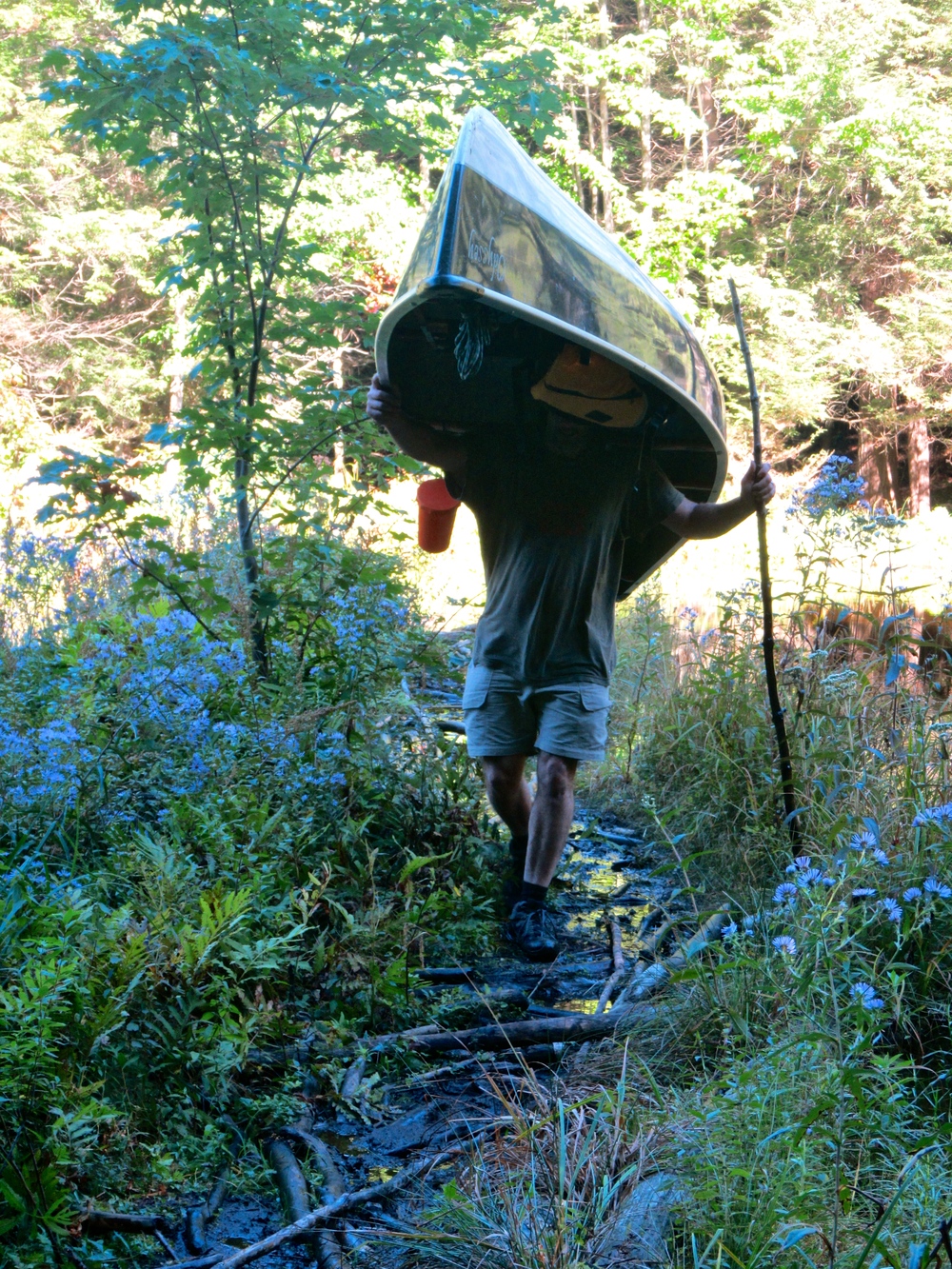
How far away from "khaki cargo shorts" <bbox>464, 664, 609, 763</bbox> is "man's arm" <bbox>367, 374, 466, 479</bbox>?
75 centimetres

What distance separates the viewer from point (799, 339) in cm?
2041

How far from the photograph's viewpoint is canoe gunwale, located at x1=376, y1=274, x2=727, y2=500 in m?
3.28

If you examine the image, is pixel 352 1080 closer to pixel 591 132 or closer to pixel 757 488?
pixel 757 488

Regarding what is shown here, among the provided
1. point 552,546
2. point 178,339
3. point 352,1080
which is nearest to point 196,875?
point 352,1080

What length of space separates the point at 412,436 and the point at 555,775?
1298 millimetres

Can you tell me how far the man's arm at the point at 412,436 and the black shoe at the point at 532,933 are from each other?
1.55m

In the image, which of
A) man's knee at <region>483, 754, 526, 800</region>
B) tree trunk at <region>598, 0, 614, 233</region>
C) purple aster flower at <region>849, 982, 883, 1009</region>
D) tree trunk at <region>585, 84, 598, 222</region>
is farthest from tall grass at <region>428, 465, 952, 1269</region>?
tree trunk at <region>585, 84, 598, 222</region>

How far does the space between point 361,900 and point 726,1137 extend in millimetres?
1629

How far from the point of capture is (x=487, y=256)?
3.42m

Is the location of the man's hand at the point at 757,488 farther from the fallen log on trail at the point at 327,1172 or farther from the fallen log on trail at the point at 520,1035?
the fallen log on trail at the point at 327,1172

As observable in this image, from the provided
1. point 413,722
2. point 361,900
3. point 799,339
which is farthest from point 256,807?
point 799,339

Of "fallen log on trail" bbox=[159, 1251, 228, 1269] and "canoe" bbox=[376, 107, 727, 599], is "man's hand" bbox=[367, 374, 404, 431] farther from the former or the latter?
"fallen log on trail" bbox=[159, 1251, 228, 1269]

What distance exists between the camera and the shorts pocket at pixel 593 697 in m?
3.76

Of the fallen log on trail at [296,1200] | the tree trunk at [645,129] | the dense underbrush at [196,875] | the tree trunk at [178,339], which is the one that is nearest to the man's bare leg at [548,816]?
the dense underbrush at [196,875]
